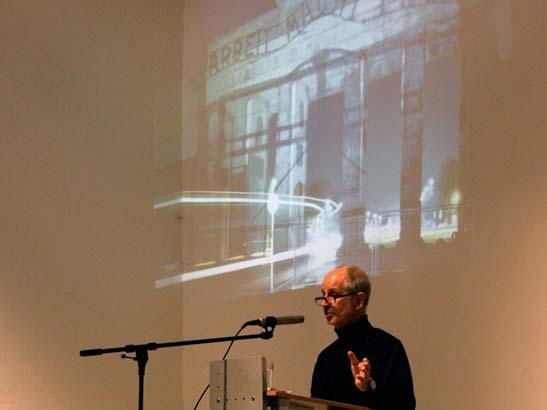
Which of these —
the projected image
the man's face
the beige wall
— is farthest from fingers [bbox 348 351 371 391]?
the beige wall

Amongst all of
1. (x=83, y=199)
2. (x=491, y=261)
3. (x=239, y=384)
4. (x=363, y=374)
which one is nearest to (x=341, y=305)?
(x=363, y=374)

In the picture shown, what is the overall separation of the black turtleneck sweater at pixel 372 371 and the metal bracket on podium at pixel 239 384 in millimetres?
544

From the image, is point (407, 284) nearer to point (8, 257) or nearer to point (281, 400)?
point (281, 400)

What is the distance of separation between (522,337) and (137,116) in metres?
3.05

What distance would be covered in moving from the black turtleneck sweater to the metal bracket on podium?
54 centimetres

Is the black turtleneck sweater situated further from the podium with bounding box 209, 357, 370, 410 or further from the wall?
the wall

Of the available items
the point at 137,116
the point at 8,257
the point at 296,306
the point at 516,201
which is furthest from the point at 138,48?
the point at 516,201

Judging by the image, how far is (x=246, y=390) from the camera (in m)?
3.01

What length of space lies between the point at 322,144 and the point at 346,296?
5.09 ft

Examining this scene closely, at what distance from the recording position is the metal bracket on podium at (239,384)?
2959mm

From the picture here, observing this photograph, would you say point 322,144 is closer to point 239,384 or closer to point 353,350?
point 353,350

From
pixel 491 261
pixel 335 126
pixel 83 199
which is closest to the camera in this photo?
pixel 491 261

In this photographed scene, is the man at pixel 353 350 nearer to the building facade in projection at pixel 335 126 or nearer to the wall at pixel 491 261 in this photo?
the wall at pixel 491 261

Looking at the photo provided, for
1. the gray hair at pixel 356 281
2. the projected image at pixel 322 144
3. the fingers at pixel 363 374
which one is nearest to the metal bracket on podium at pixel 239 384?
the fingers at pixel 363 374
